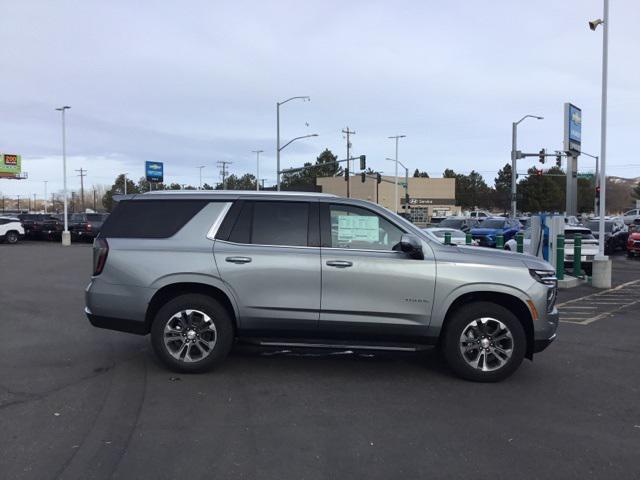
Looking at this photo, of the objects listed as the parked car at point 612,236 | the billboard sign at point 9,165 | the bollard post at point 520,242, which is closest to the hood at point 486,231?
the parked car at point 612,236

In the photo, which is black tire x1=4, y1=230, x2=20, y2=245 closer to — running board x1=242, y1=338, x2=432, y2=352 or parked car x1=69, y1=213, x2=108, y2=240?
parked car x1=69, y1=213, x2=108, y2=240

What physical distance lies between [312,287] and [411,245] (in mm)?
1071

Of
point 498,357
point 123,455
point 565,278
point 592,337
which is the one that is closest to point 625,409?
point 498,357

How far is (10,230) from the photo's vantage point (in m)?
32.0

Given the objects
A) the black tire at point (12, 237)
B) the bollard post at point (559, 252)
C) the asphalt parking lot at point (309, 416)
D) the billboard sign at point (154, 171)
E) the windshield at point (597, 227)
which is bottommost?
the asphalt parking lot at point (309, 416)

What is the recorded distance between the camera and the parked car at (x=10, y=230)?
31663 millimetres

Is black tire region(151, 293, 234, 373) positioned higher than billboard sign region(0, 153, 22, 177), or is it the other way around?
billboard sign region(0, 153, 22, 177)

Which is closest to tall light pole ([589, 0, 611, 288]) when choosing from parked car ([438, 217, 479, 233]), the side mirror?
the side mirror

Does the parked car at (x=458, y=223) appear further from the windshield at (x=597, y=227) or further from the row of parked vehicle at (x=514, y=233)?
the windshield at (x=597, y=227)

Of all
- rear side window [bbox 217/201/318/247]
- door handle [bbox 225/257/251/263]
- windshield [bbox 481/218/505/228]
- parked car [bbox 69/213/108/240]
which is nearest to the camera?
door handle [bbox 225/257/251/263]

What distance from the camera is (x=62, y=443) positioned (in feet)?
13.7

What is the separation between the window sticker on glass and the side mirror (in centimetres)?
36

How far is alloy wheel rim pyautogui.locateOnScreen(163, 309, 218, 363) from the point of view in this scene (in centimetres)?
586

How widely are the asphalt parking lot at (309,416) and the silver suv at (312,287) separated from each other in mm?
441
